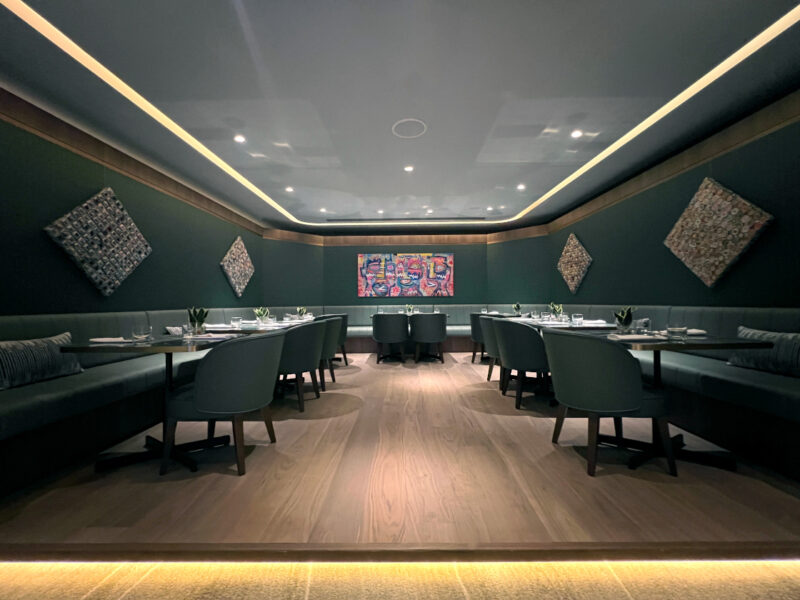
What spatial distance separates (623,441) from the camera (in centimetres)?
247

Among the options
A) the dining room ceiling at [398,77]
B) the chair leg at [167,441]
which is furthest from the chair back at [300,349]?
the dining room ceiling at [398,77]

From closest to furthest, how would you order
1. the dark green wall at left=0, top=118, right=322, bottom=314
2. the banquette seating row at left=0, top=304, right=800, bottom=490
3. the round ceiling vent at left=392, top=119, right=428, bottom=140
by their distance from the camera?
the banquette seating row at left=0, top=304, right=800, bottom=490 < the dark green wall at left=0, top=118, right=322, bottom=314 < the round ceiling vent at left=392, top=119, right=428, bottom=140

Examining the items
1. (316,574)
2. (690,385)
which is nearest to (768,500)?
(690,385)

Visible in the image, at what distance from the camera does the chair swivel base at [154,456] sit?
225cm

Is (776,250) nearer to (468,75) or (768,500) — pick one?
(768,500)

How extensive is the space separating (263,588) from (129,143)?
4.57m

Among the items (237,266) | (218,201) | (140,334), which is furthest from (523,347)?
(218,201)

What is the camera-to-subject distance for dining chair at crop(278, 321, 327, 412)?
3.43 meters

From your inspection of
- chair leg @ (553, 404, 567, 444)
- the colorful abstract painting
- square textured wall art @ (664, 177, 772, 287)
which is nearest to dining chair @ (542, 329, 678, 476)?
chair leg @ (553, 404, 567, 444)

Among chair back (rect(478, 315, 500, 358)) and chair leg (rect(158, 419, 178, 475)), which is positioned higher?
chair back (rect(478, 315, 500, 358))

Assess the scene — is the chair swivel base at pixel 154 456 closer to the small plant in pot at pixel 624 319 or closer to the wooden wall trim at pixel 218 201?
the wooden wall trim at pixel 218 201

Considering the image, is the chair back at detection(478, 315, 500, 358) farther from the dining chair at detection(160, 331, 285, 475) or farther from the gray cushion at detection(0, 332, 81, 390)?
the gray cushion at detection(0, 332, 81, 390)

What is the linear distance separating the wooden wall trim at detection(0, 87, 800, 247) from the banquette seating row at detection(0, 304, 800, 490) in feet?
5.35

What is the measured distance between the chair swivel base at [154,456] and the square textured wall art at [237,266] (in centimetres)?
440
